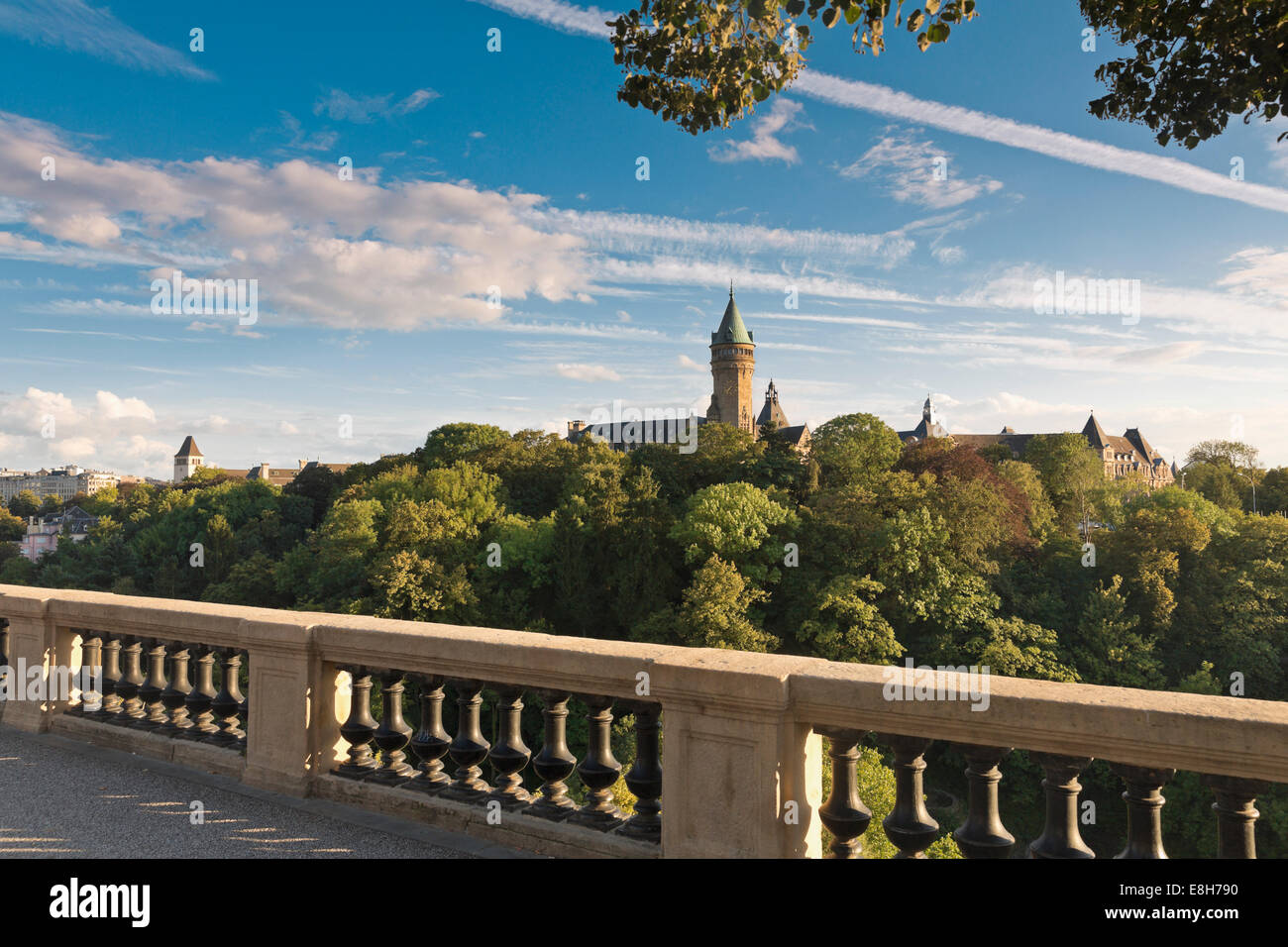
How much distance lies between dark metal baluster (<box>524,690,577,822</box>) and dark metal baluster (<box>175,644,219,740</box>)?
109 inches

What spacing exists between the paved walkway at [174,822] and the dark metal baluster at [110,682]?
710 millimetres

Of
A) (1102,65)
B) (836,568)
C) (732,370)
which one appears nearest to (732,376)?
(732,370)

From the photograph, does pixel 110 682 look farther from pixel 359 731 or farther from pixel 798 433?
pixel 798 433

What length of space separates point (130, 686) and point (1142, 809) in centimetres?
647

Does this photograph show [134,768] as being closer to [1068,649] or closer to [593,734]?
[593,734]

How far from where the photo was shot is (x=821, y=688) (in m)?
3.37

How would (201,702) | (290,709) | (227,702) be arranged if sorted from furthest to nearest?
(201,702) < (227,702) < (290,709)

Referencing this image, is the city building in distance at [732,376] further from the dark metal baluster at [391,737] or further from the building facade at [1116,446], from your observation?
the dark metal baluster at [391,737]

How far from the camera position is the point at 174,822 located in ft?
14.7

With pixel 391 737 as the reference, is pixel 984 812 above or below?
above

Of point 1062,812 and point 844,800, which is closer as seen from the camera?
point 1062,812

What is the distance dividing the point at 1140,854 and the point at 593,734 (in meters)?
2.31

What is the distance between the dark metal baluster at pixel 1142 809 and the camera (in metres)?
2.86
